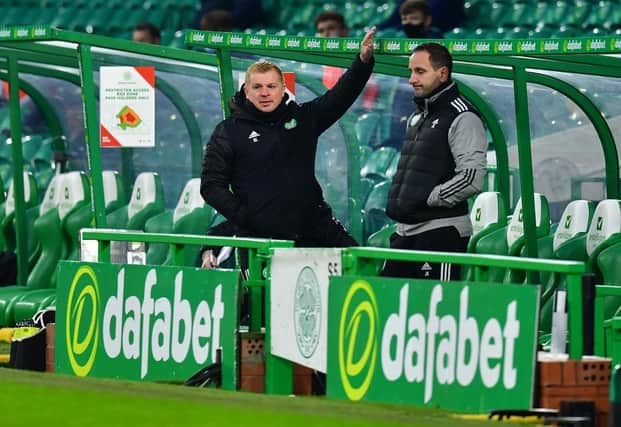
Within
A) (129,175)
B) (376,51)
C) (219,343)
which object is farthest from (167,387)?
(129,175)

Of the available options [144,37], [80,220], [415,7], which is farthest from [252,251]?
[144,37]

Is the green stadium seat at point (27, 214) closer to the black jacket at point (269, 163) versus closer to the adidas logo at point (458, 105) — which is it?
the black jacket at point (269, 163)

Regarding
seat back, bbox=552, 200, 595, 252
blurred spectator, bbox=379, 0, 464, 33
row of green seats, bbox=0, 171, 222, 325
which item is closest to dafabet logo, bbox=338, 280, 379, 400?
seat back, bbox=552, 200, 595, 252

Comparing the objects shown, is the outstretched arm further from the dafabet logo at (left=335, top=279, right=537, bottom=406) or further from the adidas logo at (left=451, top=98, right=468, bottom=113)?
the dafabet logo at (left=335, top=279, right=537, bottom=406)

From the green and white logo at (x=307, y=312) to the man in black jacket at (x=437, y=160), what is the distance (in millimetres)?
1019

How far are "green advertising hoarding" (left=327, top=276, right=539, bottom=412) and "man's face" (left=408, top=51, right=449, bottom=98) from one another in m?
1.63

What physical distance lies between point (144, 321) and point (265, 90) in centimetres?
150

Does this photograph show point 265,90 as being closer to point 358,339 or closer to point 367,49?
point 367,49

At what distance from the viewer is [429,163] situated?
1024 cm

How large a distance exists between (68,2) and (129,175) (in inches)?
419

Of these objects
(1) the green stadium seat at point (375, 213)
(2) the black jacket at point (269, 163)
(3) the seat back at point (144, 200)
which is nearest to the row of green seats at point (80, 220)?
(3) the seat back at point (144, 200)

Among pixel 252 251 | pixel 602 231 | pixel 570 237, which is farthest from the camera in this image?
pixel 570 237

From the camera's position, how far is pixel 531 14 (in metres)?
19.2

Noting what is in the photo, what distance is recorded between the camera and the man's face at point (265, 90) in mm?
10602
